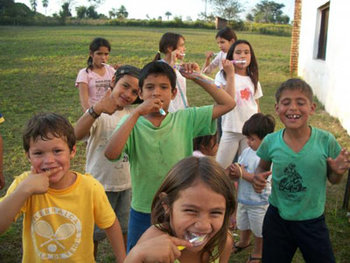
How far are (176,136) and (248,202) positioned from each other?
3.32 ft

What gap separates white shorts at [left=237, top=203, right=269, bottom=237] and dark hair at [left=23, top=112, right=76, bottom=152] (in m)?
1.57

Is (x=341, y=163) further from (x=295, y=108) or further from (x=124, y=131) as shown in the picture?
(x=124, y=131)

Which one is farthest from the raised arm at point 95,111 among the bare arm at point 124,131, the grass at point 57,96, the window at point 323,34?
the window at point 323,34

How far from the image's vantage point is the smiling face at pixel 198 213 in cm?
123

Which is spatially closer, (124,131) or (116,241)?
(116,241)

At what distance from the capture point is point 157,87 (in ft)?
6.68

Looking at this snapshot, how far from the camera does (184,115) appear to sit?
2.12 metres

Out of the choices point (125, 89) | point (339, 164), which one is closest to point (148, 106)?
point (125, 89)

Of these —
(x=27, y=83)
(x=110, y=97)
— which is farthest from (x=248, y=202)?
(x=27, y=83)

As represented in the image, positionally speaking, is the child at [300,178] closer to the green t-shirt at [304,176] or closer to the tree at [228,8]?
the green t-shirt at [304,176]

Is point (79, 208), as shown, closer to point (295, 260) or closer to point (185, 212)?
point (185, 212)

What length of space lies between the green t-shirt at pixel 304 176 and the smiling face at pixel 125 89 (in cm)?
100

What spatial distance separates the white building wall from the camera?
6531 millimetres

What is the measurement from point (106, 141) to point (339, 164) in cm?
145
